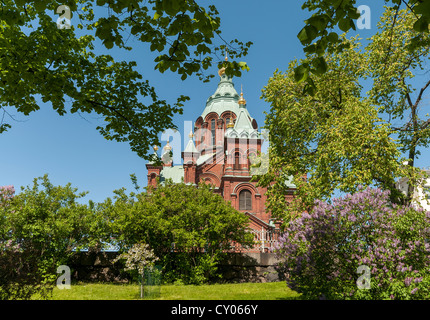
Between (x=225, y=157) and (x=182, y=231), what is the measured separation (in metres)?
24.5

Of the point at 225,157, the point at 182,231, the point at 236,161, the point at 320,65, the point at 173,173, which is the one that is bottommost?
the point at 182,231

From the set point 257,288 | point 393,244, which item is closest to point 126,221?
point 257,288

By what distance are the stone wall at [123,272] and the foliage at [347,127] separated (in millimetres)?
3407

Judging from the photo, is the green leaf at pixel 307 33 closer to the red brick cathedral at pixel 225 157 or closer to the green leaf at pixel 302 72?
the green leaf at pixel 302 72

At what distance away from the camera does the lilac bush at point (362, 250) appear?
6.77 meters

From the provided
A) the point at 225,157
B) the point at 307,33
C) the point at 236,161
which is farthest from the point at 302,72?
the point at 225,157

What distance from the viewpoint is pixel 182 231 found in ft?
49.1

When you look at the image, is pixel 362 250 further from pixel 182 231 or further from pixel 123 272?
pixel 123 272

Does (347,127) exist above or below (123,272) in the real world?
above

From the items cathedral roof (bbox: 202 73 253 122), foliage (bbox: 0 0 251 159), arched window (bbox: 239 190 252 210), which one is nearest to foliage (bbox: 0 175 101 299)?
foliage (bbox: 0 0 251 159)

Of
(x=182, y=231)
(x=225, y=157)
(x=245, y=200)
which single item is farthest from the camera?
(x=225, y=157)
